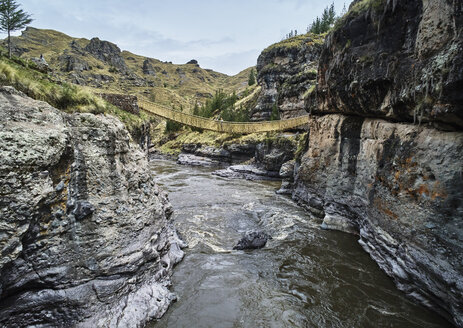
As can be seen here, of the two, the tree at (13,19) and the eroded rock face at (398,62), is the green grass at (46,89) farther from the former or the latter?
the tree at (13,19)

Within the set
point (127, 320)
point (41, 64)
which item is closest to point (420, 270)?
point (127, 320)

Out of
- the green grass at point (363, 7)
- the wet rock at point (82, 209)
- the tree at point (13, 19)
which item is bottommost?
the wet rock at point (82, 209)

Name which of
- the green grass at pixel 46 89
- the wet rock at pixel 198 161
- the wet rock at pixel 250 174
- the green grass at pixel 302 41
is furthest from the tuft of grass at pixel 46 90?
the green grass at pixel 302 41

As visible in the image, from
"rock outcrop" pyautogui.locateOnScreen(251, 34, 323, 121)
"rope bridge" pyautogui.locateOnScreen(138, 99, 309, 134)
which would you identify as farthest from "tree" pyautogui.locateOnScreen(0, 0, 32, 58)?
"rock outcrop" pyautogui.locateOnScreen(251, 34, 323, 121)

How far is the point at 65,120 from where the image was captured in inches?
188

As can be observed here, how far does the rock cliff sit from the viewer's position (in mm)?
4980

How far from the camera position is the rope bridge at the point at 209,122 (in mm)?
11375

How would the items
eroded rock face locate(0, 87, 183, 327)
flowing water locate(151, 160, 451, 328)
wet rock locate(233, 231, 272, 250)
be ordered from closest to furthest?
eroded rock face locate(0, 87, 183, 327) < flowing water locate(151, 160, 451, 328) < wet rock locate(233, 231, 272, 250)

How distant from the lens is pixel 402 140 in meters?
6.88

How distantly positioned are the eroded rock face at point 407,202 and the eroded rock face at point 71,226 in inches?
249

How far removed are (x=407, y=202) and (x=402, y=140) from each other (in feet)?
6.15

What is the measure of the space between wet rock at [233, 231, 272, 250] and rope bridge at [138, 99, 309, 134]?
7.43 m

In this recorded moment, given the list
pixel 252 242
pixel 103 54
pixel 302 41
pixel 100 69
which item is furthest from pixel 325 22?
pixel 103 54

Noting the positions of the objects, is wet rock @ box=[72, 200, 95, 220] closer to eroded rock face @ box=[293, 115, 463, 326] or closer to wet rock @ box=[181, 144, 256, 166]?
eroded rock face @ box=[293, 115, 463, 326]
